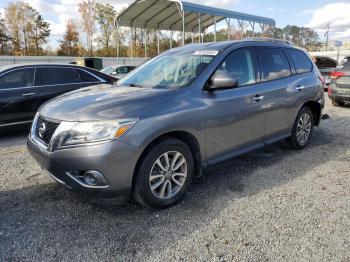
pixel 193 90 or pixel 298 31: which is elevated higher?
Answer: pixel 298 31

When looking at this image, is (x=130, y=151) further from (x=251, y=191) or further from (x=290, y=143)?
(x=290, y=143)

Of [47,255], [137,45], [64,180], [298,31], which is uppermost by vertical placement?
[298,31]

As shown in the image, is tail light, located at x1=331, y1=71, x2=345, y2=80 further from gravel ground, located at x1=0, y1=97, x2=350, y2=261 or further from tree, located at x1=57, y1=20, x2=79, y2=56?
tree, located at x1=57, y1=20, x2=79, y2=56

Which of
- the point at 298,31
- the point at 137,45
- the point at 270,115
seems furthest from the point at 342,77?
the point at 298,31

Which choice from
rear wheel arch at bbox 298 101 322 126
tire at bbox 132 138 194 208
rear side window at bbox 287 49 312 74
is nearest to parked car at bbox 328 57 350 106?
rear wheel arch at bbox 298 101 322 126

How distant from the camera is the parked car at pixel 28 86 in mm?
6355

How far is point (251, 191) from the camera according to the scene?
12.8 feet

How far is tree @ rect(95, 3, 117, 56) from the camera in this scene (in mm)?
45812

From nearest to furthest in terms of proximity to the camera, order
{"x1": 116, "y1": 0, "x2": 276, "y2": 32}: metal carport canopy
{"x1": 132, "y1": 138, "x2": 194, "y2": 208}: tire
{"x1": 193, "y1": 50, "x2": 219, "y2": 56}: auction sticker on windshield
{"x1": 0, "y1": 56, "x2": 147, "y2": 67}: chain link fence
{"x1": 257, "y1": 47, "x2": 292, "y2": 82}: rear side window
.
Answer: {"x1": 132, "y1": 138, "x2": 194, "y2": 208}: tire
{"x1": 193, "y1": 50, "x2": 219, "y2": 56}: auction sticker on windshield
{"x1": 257, "y1": 47, "x2": 292, "y2": 82}: rear side window
{"x1": 116, "y1": 0, "x2": 276, "y2": 32}: metal carport canopy
{"x1": 0, "y1": 56, "x2": 147, "y2": 67}: chain link fence

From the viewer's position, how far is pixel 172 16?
2197 centimetres

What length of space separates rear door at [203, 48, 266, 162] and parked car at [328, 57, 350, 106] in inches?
245

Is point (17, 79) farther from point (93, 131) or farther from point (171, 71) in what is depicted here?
point (93, 131)

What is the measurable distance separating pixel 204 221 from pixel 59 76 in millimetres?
5176

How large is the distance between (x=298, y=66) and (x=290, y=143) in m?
1.28
